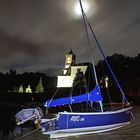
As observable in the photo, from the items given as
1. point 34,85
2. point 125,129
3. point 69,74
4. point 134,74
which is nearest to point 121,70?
point 134,74

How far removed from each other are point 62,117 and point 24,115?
3.19m

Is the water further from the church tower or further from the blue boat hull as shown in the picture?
the church tower

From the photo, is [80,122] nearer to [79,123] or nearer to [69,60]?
[79,123]

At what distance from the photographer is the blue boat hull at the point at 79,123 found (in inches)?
782

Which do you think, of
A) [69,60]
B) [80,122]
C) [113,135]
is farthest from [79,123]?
[69,60]

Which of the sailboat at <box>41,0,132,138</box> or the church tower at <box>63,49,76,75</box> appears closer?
the sailboat at <box>41,0,132,138</box>

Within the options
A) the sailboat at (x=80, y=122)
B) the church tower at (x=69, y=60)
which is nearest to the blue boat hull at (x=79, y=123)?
the sailboat at (x=80, y=122)

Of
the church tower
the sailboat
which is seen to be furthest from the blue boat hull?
the church tower

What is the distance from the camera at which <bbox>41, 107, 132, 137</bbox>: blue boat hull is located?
65.2 feet

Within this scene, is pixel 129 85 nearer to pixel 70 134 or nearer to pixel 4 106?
pixel 4 106

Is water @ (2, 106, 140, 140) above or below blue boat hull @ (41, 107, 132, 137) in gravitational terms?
below

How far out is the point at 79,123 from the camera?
805 inches

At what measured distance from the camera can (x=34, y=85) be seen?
12731 cm

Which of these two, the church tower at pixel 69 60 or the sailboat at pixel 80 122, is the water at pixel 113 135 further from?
the church tower at pixel 69 60
